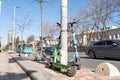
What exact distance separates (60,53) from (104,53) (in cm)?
889

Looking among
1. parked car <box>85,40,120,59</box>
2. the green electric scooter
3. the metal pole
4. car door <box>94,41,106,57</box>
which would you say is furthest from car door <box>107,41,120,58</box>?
the metal pole

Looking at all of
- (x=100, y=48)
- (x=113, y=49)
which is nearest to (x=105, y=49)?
(x=100, y=48)

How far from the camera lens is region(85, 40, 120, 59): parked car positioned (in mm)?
18359

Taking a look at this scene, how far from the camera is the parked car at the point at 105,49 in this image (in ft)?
60.2

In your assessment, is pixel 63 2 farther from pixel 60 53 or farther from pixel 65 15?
pixel 60 53

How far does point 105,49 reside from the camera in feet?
63.6

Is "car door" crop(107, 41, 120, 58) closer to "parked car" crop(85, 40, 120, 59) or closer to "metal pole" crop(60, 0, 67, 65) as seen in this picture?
"parked car" crop(85, 40, 120, 59)

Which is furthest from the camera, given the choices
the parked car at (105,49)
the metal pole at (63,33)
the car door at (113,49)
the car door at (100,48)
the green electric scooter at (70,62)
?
the car door at (100,48)

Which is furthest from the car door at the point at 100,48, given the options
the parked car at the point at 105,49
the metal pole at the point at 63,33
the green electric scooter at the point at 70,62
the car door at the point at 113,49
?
the metal pole at the point at 63,33

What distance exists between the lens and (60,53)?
36.9 ft

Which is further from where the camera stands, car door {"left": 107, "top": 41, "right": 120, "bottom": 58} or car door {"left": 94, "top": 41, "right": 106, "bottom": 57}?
car door {"left": 94, "top": 41, "right": 106, "bottom": 57}

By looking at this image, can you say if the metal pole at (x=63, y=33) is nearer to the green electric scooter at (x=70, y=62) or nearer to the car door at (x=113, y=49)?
the green electric scooter at (x=70, y=62)

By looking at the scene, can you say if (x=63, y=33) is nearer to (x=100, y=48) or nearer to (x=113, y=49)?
(x=113, y=49)

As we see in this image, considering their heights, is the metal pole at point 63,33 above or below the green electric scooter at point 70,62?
above
